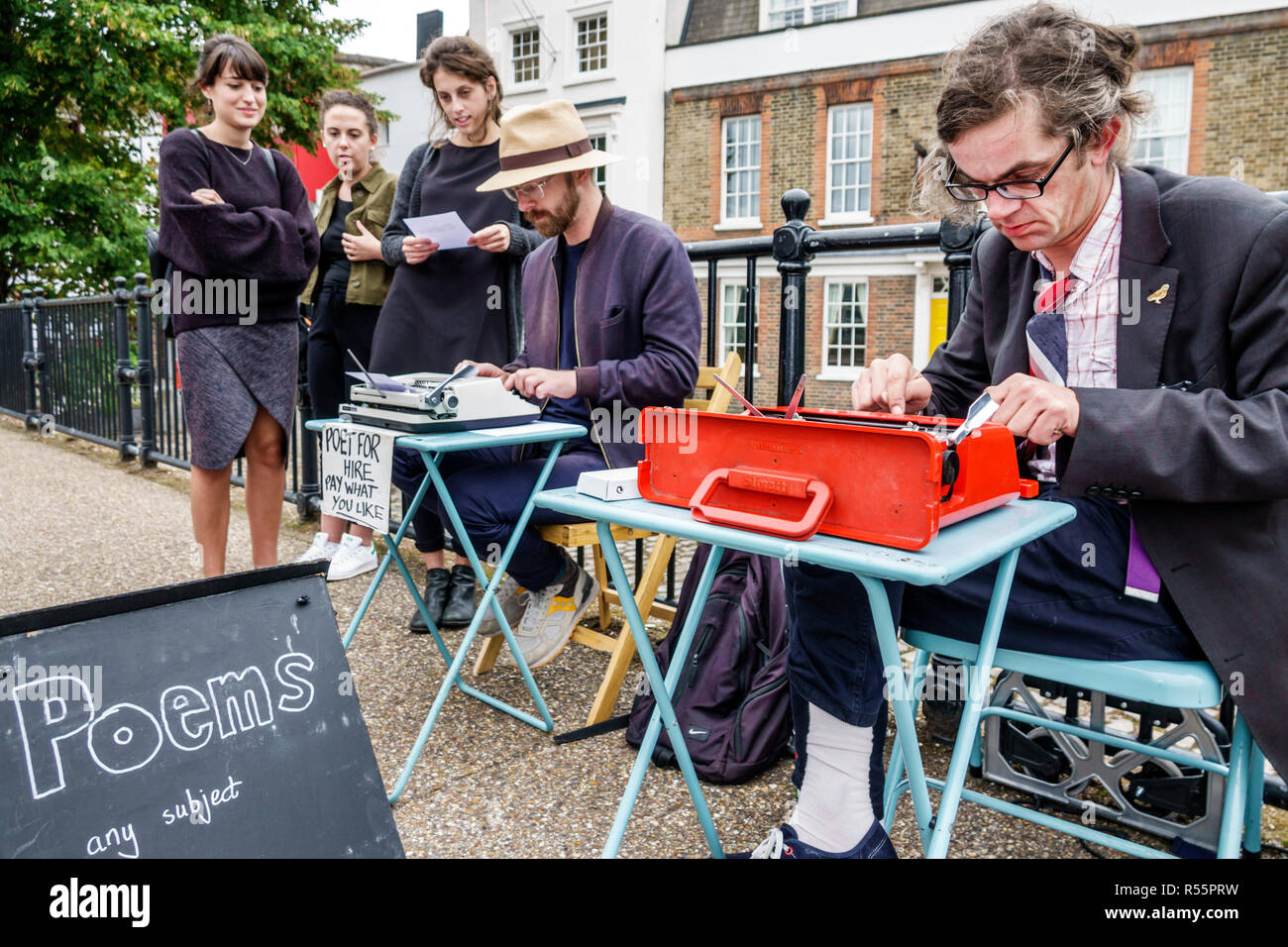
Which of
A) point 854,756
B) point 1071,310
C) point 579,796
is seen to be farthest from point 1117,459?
point 579,796

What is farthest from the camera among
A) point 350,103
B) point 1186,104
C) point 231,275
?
point 1186,104

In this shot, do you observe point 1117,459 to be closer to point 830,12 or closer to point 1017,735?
point 1017,735

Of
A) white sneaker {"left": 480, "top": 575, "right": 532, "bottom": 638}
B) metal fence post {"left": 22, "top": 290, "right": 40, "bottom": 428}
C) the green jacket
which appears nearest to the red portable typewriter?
white sneaker {"left": 480, "top": 575, "right": 532, "bottom": 638}

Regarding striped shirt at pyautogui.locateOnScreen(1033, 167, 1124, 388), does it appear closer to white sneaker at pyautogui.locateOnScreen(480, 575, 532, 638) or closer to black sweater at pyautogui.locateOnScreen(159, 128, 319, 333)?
white sneaker at pyautogui.locateOnScreen(480, 575, 532, 638)

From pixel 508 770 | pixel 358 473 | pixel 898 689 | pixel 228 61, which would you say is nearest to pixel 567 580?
pixel 508 770

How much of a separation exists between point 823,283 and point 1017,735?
53.9ft

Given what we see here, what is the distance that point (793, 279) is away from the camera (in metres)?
3.28

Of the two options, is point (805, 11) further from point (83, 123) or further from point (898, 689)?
point (898, 689)

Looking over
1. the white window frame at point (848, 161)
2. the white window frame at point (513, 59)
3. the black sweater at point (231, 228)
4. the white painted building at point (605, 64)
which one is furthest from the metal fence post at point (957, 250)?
the white window frame at point (513, 59)

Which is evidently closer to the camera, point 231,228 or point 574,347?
point 574,347

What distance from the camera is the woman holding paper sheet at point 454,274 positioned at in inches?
149

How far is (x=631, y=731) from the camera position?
112 inches

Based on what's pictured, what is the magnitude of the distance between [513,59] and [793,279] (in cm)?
2109

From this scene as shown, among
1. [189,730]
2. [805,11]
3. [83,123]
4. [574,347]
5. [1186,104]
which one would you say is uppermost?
[805,11]
